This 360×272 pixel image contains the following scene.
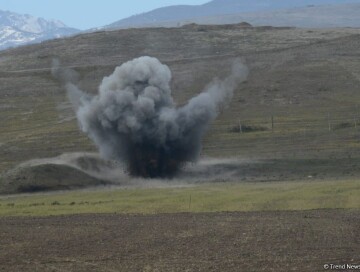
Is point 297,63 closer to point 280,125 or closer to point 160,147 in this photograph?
point 280,125

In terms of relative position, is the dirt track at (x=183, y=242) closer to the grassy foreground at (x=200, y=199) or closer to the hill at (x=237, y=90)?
the grassy foreground at (x=200, y=199)

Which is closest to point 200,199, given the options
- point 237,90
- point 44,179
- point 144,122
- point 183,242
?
point 44,179

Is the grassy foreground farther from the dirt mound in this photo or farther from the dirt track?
the dirt track

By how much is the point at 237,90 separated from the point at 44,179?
59.7 m

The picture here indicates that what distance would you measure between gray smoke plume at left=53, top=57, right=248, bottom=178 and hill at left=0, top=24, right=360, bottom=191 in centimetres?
686

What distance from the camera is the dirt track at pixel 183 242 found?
3531 centimetres

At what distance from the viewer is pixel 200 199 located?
57500 millimetres

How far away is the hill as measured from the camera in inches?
3538

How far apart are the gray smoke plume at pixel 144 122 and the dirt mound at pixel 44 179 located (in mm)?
5118

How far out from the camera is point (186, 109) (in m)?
77.8

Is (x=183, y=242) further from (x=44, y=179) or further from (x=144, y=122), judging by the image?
(x=144, y=122)

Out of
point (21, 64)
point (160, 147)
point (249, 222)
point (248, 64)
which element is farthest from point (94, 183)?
point (21, 64)

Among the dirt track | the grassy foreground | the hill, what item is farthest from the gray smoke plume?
the dirt track

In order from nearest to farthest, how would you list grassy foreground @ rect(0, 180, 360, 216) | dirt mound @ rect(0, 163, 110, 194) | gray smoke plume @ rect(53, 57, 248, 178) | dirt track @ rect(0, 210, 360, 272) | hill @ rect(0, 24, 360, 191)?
dirt track @ rect(0, 210, 360, 272) → grassy foreground @ rect(0, 180, 360, 216) → dirt mound @ rect(0, 163, 110, 194) → gray smoke plume @ rect(53, 57, 248, 178) → hill @ rect(0, 24, 360, 191)
